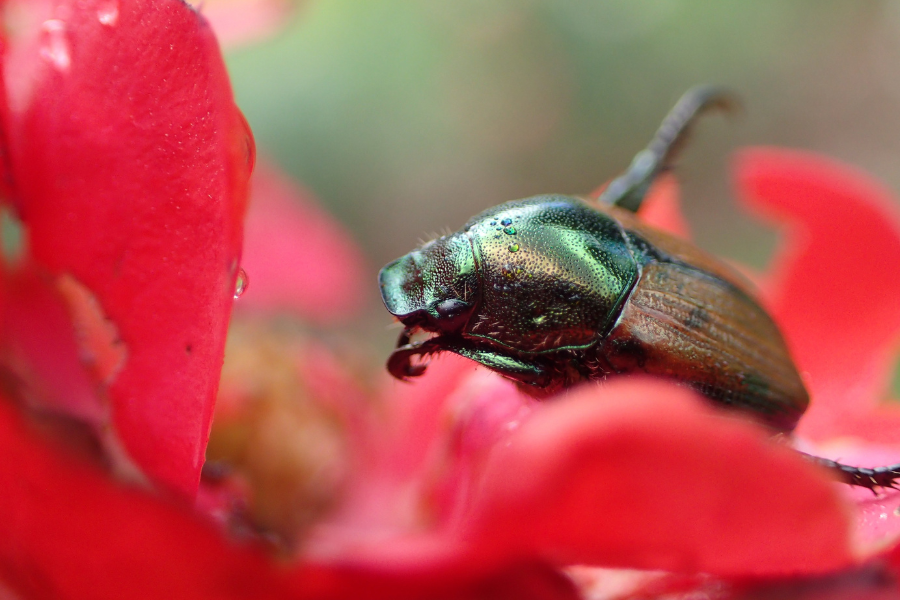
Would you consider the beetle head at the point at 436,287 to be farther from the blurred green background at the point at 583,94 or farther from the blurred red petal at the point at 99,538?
the blurred green background at the point at 583,94

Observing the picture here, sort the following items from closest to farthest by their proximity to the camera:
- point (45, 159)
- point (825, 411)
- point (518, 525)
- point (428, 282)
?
point (518, 525) < point (45, 159) < point (428, 282) < point (825, 411)

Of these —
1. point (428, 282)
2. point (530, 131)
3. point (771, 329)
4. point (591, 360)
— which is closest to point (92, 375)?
point (428, 282)

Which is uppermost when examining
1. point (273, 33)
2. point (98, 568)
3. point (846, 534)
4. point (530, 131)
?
point (530, 131)

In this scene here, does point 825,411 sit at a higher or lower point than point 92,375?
higher

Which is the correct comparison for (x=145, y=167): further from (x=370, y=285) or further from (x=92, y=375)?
(x=370, y=285)

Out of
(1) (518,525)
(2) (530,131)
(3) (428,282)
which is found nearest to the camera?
(1) (518,525)

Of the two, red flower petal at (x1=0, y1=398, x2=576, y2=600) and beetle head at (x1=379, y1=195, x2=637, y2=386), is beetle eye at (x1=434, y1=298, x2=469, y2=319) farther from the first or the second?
red flower petal at (x1=0, y1=398, x2=576, y2=600)

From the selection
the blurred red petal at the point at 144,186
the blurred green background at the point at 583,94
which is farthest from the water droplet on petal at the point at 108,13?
the blurred green background at the point at 583,94

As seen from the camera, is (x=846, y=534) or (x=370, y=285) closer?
(x=846, y=534)

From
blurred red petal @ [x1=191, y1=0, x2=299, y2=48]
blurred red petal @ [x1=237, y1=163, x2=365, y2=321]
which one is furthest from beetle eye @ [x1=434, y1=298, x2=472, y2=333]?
blurred red petal @ [x1=237, y1=163, x2=365, y2=321]
